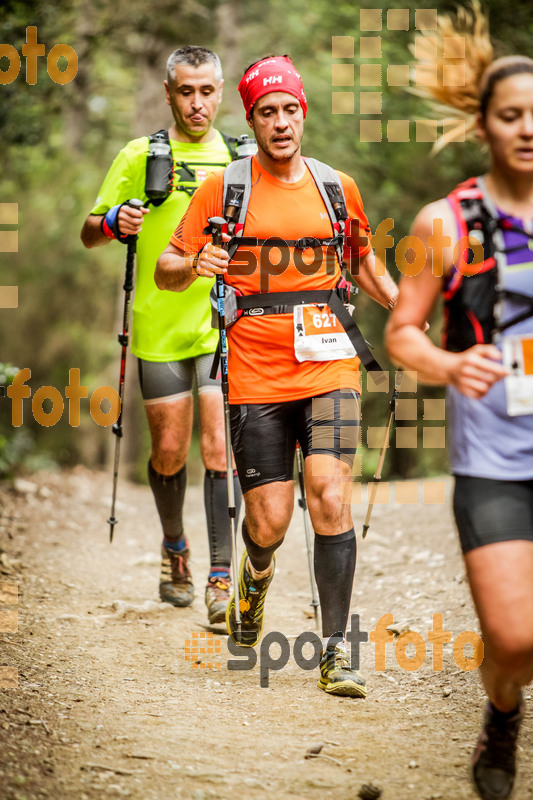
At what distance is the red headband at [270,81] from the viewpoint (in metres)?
4.67

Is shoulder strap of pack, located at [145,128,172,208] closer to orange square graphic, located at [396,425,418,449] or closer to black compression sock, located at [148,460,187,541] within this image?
black compression sock, located at [148,460,187,541]

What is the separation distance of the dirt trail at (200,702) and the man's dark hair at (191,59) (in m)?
3.57

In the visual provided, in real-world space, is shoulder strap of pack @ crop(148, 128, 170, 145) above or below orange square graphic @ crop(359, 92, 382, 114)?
below

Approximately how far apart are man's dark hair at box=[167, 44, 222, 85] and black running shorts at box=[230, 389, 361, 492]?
8.26 ft

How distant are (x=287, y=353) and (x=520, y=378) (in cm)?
177

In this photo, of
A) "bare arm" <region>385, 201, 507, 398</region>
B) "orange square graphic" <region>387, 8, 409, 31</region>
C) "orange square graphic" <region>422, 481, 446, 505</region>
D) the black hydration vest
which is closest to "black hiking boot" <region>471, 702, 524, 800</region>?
"bare arm" <region>385, 201, 507, 398</region>

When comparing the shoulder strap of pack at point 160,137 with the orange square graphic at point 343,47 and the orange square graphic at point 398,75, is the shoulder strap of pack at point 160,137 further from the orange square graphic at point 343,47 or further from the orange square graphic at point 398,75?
the orange square graphic at point 343,47

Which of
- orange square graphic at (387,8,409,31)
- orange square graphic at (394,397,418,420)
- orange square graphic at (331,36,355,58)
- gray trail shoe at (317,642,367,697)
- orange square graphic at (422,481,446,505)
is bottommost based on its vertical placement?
gray trail shoe at (317,642,367,697)

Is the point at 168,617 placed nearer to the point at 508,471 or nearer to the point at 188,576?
the point at 188,576

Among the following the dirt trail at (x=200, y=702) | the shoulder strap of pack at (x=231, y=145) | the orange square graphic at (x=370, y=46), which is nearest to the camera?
the dirt trail at (x=200, y=702)

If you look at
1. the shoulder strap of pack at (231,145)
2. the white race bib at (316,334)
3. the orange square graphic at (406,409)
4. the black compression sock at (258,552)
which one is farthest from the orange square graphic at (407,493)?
the white race bib at (316,334)

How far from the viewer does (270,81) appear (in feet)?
15.3

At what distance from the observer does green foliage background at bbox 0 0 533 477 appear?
13.5 meters

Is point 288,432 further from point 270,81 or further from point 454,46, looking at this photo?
point 454,46
